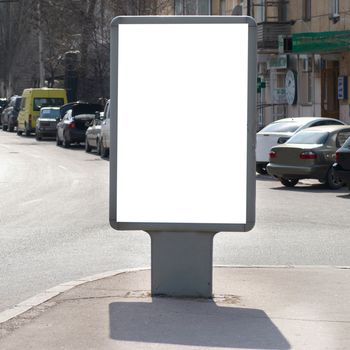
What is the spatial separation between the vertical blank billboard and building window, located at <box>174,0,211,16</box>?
50.2 meters

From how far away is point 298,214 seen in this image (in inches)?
758

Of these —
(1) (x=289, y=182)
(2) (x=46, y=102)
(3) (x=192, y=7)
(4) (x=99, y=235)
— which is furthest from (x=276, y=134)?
(3) (x=192, y=7)

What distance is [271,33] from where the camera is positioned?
161 ft

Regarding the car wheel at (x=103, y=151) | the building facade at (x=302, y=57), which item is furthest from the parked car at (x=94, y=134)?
the building facade at (x=302, y=57)

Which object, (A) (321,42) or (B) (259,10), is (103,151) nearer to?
(A) (321,42)

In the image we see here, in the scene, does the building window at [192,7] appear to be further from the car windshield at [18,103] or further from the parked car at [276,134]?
the parked car at [276,134]

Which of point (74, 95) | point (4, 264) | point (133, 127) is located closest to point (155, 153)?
point (133, 127)

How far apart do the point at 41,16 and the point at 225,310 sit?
53.0m

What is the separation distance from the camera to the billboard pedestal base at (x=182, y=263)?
993 cm

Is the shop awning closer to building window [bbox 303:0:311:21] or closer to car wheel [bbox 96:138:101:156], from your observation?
building window [bbox 303:0:311:21]

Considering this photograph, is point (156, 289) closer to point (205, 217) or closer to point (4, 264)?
point (205, 217)

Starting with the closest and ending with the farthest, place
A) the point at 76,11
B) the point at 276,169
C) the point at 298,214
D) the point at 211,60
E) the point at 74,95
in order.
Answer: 1. the point at 211,60
2. the point at 298,214
3. the point at 276,169
4. the point at 76,11
5. the point at 74,95

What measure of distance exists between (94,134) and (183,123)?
32.0 metres

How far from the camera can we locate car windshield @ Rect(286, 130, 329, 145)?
25.7m
